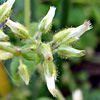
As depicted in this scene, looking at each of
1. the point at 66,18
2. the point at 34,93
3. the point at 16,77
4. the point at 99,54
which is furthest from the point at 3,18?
the point at 99,54

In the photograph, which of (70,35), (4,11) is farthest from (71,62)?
(4,11)

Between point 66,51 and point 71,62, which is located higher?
point 66,51

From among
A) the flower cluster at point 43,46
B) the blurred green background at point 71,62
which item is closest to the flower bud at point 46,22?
the flower cluster at point 43,46

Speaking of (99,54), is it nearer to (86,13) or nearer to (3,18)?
(86,13)

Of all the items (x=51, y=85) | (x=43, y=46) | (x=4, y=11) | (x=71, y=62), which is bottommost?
(x=71, y=62)

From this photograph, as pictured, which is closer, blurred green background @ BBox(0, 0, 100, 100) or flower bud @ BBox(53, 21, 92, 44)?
flower bud @ BBox(53, 21, 92, 44)

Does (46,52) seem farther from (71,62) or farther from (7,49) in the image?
(71,62)

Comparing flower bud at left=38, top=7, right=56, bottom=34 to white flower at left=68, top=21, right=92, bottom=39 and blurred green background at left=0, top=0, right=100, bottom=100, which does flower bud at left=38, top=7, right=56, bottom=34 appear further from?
blurred green background at left=0, top=0, right=100, bottom=100

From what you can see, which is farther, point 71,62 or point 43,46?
point 71,62

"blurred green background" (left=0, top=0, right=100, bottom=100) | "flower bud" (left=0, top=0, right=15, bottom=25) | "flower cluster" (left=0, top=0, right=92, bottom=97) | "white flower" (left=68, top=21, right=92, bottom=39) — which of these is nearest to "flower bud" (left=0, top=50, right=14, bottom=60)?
"flower cluster" (left=0, top=0, right=92, bottom=97)
